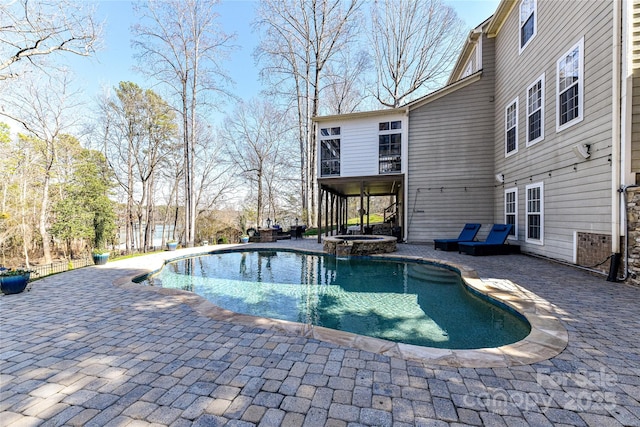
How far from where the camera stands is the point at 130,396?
1.91 m

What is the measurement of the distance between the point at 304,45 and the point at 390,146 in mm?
10760

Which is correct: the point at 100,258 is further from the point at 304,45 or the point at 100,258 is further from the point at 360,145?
the point at 304,45

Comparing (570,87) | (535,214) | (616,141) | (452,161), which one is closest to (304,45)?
(452,161)

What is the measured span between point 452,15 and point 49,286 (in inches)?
845

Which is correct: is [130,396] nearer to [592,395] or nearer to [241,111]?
[592,395]

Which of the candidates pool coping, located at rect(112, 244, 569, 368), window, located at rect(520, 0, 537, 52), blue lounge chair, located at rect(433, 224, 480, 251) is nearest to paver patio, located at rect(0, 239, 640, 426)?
pool coping, located at rect(112, 244, 569, 368)

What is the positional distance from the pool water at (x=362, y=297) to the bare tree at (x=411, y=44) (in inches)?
552

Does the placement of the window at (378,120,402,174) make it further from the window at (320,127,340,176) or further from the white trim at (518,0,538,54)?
the white trim at (518,0,538,54)

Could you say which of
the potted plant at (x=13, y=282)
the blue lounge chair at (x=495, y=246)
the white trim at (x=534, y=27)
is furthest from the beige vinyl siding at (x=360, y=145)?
the potted plant at (x=13, y=282)

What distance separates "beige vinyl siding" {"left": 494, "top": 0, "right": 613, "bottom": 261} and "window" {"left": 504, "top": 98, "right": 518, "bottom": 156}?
25 centimetres

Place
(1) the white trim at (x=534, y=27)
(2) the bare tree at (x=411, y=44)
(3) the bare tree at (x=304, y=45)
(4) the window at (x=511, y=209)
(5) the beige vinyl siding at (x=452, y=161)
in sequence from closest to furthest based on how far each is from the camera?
1. (1) the white trim at (x=534, y=27)
2. (4) the window at (x=511, y=209)
3. (5) the beige vinyl siding at (x=452, y=161)
4. (2) the bare tree at (x=411, y=44)
5. (3) the bare tree at (x=304, y=45)

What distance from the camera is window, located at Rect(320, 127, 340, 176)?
438 inches

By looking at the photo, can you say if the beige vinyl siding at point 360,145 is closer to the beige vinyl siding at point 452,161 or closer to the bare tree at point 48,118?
the beige vinyl siding at point 452,161

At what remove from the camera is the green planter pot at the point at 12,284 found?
14.9 ft
